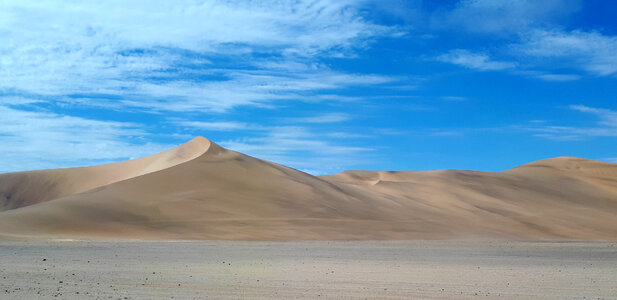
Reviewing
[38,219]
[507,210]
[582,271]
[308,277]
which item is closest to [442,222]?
[507,210]

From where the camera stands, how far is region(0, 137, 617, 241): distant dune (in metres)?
46.7

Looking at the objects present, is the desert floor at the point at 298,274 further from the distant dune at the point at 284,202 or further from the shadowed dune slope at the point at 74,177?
the shadowed dune slope at the point at 74,177

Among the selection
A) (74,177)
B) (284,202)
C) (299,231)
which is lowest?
(299,231)

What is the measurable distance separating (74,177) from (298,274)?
65185 mm

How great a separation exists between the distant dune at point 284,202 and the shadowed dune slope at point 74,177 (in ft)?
0.66

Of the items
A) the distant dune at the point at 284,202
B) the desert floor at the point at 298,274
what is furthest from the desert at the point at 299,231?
the distant dune at the point at 284,202

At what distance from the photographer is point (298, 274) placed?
18469mm

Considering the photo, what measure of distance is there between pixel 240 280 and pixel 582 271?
1002 centimetres

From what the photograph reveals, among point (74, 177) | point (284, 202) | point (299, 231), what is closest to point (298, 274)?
point (299, 231)

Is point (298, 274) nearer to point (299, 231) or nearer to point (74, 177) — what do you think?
point (299, 231)

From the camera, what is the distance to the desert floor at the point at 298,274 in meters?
14.1

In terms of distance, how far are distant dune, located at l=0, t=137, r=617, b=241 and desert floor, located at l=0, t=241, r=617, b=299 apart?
1625 centimetres

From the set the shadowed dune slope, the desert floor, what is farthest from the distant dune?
the desert floor

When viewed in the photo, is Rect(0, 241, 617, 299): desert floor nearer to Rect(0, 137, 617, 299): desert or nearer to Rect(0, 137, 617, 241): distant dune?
Rect(0, 137, 617, 299): desert
